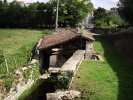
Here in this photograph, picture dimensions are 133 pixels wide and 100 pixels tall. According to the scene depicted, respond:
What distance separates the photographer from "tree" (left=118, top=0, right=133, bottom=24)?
157 feet

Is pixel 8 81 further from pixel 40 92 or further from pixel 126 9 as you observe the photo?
pixel 126 9

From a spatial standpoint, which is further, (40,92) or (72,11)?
(72,11)

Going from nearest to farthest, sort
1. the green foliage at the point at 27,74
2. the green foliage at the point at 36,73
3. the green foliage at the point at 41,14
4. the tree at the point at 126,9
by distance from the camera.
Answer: the green foliage at the point at 27,74 < the green foliage at the point at 36,73 < the tree at the point at 126,9 < the green foliage at the point at 41,14

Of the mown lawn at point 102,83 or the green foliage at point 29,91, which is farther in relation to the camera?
the green foliage at point 29,91

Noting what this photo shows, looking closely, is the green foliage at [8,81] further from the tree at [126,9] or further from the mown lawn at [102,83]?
the tree at [126,9]

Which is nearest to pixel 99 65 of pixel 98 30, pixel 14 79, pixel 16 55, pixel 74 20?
pixel 14 79

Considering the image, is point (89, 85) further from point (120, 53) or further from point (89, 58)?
point (120, 53)

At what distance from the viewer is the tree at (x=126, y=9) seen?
157 ft

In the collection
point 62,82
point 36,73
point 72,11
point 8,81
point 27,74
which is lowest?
point 36,73

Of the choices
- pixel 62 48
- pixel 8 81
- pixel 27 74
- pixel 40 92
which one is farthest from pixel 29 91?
pixel 62 48

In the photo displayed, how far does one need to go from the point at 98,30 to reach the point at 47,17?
11.7 meters

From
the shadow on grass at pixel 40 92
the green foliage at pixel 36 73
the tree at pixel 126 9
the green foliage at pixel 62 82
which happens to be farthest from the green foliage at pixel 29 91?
the tree at pixel 126 9

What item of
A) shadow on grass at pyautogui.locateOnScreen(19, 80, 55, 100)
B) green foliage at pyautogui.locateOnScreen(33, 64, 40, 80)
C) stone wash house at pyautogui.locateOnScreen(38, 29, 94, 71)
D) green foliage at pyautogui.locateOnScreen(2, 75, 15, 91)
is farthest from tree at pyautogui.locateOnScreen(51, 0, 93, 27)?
green foliage at pyautogui.locateOnScreen(2, 75, 15, 91)

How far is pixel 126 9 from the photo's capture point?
161 ft
